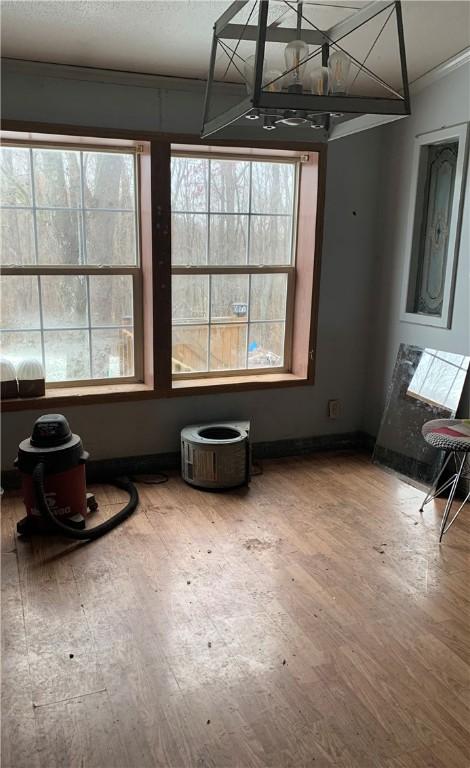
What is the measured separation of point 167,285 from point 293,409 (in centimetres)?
134

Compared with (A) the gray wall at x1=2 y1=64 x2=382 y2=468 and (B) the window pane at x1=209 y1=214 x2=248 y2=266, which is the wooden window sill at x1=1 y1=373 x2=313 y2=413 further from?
(B) the window pane at x1=209 y1=214 x2=248 y2=266

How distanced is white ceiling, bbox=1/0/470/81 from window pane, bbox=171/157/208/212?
21.7 inches

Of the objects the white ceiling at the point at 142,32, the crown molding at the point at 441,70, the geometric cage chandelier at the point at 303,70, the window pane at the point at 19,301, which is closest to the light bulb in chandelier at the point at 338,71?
the geometric cage chandelier at the point at 303,70

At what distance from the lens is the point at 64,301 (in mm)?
3832

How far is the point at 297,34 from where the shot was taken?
Result: 2252 mm

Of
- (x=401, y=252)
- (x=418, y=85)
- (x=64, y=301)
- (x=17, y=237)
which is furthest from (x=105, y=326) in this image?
(x=418, y=85)

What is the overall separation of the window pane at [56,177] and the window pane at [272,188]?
3.97ft

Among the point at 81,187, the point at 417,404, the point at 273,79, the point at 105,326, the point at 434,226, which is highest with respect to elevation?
the point at 273,79

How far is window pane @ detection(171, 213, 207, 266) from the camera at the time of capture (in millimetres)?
4000

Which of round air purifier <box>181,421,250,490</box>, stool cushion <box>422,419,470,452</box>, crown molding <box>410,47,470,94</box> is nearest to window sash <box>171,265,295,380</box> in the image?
round air purifier <box>181,421,250,490</box>

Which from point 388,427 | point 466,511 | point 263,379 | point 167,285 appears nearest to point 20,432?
point 167,285

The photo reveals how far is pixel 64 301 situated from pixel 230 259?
118 cm

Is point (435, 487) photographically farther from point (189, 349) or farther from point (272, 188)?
point (272, 188)

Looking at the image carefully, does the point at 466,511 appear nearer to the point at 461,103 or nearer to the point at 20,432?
the point at 461,103
